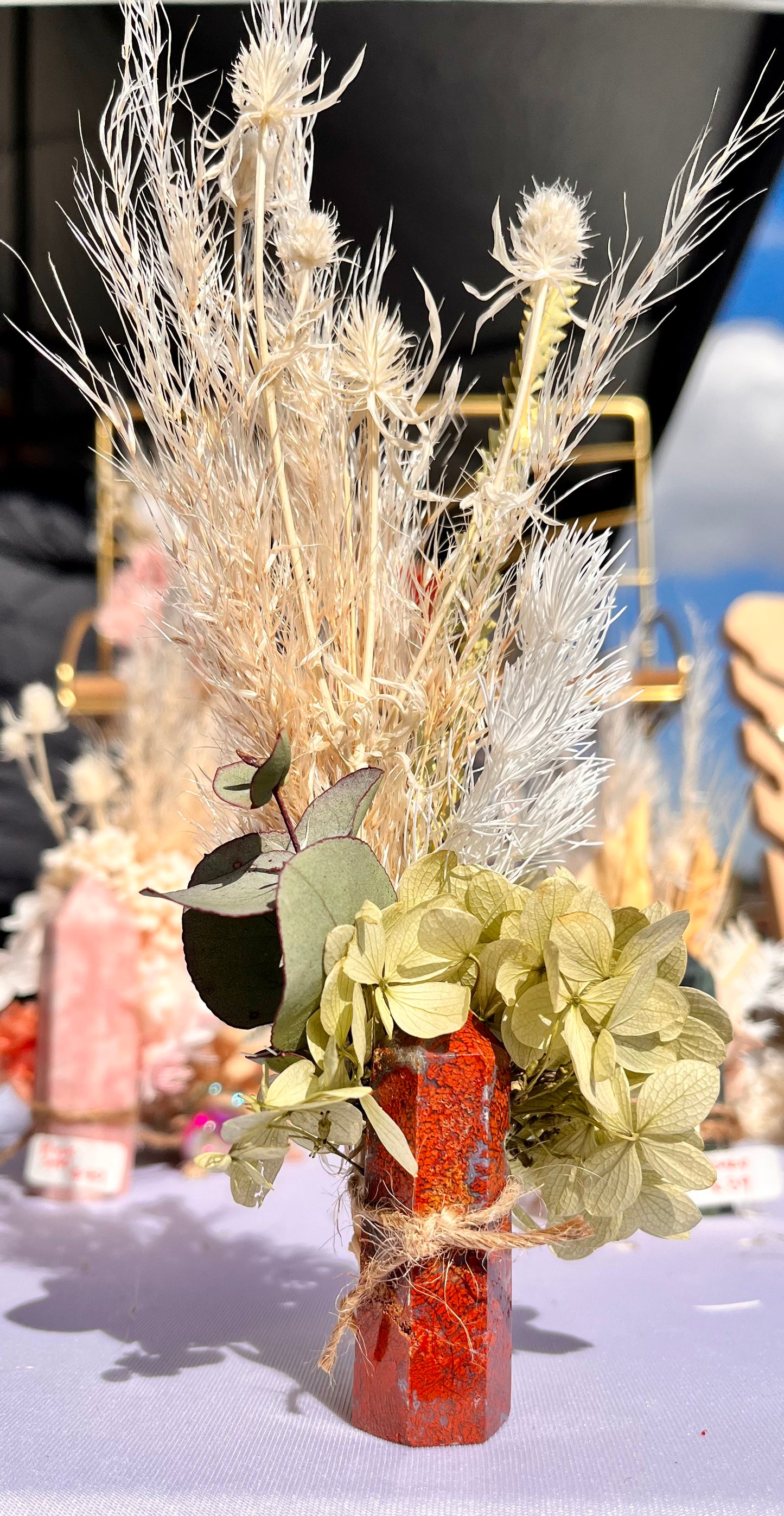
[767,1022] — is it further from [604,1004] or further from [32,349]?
[32,349]

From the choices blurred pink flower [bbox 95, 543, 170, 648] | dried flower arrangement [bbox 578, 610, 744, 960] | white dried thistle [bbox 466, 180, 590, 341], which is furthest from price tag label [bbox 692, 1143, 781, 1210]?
blurred pink flower [bbox 95, 543, 170, 648]

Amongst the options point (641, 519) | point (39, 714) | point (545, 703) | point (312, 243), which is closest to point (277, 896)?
point (545, 703)

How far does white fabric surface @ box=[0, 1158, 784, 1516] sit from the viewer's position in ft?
1.23

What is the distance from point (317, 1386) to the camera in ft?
1.55

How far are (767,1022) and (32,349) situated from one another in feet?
4.59

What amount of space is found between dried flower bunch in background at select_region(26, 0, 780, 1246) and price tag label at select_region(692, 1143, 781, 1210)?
0.38m

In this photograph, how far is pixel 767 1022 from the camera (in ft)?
3.10

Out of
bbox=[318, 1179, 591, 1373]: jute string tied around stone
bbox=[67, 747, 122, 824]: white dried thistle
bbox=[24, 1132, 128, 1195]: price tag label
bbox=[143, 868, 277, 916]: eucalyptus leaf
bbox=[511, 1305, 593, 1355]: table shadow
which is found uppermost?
bbox=[67, 747, 122, 824]: white dried thistle

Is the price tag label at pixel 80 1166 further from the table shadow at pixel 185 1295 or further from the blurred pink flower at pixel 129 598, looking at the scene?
the blurred pink flower at pixel 129 598

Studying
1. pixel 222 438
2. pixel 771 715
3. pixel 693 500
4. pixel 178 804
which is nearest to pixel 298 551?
pixel 222 438

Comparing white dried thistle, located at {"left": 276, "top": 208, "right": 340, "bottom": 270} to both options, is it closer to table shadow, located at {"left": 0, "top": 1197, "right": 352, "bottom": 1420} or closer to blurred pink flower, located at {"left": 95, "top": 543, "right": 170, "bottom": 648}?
table shadow, located at {"left": 0, "top": 1197, "right": 352, "bottom": 1420}

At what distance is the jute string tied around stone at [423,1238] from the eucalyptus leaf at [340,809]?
0.47ft

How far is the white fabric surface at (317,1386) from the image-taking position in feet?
1.23

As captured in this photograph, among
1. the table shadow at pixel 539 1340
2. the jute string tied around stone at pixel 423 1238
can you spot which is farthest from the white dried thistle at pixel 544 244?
the table shadow at pixel 539 1340
